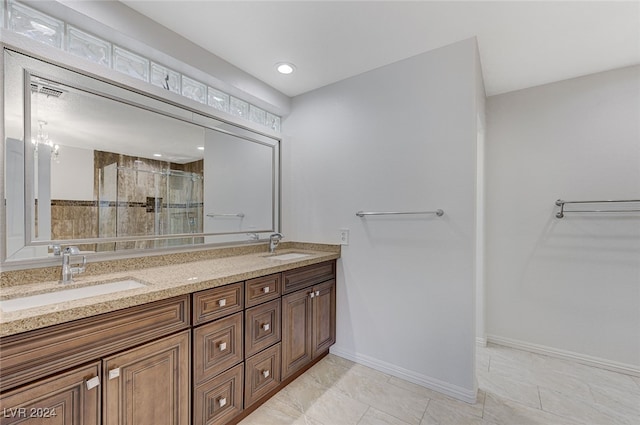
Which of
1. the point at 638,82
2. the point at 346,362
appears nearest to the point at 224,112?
the point at 346,362

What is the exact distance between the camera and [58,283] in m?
1.30

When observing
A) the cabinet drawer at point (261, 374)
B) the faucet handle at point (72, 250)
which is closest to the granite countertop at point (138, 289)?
the faucet handle at point (72, 250)

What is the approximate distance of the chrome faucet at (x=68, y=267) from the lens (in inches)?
51.8

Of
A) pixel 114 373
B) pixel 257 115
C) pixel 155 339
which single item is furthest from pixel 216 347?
pixel 257 115

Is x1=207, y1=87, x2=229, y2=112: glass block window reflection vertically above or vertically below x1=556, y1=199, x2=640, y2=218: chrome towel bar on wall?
above

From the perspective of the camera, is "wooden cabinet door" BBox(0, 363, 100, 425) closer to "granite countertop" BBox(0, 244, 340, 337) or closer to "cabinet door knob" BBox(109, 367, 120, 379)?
"cabinet door knob" BBox(109, 367, 120, 379)

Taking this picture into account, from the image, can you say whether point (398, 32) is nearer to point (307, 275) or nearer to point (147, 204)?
point (307, 275)

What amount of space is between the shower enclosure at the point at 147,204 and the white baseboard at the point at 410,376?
60.7 inches

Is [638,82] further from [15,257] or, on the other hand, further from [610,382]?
[15,257]

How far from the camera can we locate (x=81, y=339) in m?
0.99

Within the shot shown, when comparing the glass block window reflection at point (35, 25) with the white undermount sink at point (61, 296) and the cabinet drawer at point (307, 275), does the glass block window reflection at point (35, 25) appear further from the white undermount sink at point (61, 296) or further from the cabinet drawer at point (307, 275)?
the cabinet drawer at point (307, 275)

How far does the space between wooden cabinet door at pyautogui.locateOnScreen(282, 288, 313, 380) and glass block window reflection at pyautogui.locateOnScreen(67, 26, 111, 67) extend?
1.78 metres

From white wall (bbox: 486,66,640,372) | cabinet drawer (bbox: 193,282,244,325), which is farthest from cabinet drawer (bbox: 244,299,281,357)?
white wall (bbox: 486,66,640,372)

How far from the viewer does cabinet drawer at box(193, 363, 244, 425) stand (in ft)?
4.47
